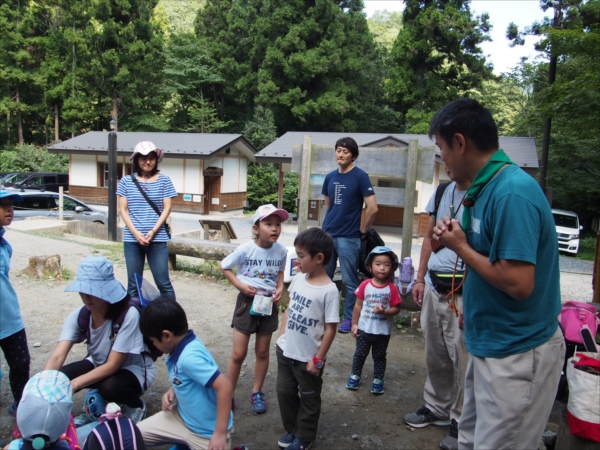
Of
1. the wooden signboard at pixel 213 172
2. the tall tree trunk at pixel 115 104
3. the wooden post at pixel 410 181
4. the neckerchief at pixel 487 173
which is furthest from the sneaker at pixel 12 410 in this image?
the tall tree trunk at pixel 115 104

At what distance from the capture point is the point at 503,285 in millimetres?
1702

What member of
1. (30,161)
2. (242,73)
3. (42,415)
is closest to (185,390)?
(42,415)

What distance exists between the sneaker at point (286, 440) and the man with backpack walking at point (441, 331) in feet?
2.82

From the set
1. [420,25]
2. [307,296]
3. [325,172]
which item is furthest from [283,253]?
[420,25]

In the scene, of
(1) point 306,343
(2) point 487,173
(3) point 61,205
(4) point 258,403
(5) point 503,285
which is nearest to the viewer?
(5) point 503,285

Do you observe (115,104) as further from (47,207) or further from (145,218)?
(145,218)

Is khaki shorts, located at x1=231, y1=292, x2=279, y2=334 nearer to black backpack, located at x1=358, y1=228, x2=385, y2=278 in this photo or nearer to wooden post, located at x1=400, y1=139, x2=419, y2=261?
black backpack, located at x1=358, y1=228, x2=385, y2=278

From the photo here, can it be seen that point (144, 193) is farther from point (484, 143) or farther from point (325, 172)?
point (484, 143)

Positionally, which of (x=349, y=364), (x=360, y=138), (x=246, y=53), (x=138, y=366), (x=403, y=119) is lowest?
(x=349, y=364)

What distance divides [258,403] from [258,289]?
0.82 m

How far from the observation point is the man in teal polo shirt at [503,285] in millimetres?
1699

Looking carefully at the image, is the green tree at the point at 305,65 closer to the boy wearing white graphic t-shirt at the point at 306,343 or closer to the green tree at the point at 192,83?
the green tree at the point at 192,83

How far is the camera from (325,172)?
5617mm

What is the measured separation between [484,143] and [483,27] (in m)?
33.0
